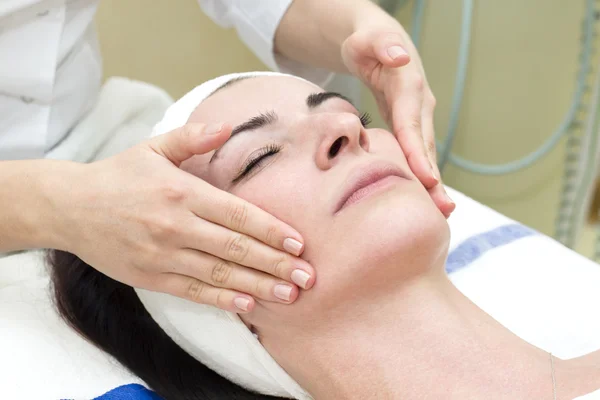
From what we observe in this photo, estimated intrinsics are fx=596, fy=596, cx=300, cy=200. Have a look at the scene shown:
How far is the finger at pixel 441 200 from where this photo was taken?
0.97m

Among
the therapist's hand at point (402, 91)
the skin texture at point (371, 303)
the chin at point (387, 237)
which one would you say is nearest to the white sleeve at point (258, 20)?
the therapist's hand at point (402, 91)

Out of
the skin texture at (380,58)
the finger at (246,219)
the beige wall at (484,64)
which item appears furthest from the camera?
the beige wall at (484,64)

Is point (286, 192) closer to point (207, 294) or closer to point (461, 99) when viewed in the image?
point (207, 294)

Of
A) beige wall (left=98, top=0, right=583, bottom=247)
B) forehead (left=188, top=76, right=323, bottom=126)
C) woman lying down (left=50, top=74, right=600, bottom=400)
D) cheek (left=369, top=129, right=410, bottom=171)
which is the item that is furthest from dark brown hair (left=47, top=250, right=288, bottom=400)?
beige wall (left=98, top=0, right=583, bottom=247)

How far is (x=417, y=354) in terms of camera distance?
32.2 inches

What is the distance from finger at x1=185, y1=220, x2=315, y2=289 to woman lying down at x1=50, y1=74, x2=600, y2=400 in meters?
0.03

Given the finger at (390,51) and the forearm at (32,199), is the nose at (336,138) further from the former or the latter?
the forearm at (32,199)

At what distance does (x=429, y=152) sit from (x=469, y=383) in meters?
0.42

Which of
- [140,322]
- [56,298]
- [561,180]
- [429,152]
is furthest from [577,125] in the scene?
[56,298]

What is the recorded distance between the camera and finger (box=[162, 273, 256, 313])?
83 centimetres

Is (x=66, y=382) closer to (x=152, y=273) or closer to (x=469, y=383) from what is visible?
(x=152, y=273)

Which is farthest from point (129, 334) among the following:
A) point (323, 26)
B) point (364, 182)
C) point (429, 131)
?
point (323, 26)

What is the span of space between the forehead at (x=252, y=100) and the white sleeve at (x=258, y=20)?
478 millimetres

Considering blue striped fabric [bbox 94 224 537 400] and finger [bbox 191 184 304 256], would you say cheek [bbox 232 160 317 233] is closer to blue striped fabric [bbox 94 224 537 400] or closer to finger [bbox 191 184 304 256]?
finger [bbox 191 184 304 256]
